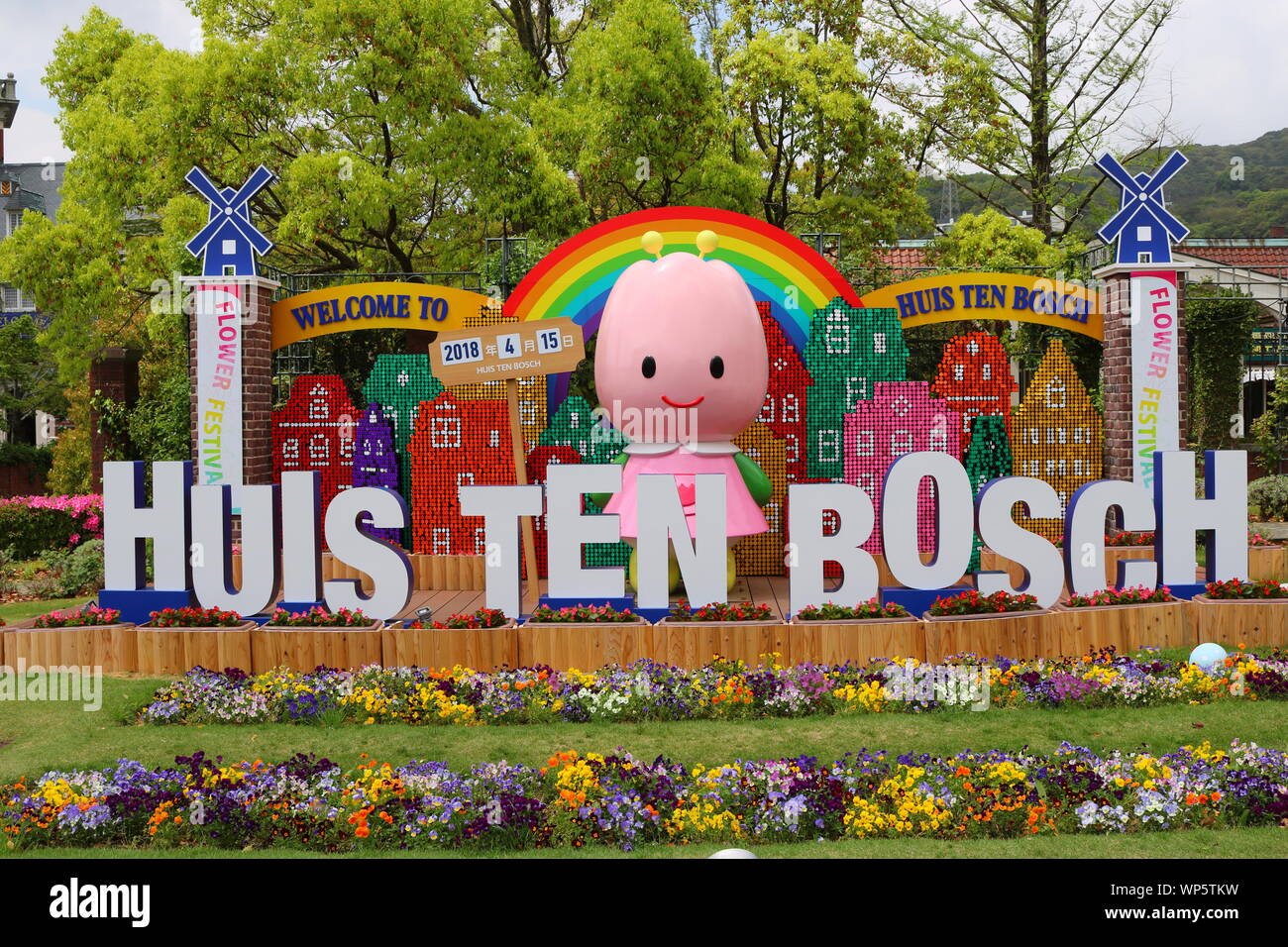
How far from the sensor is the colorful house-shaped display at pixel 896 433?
12.0 m

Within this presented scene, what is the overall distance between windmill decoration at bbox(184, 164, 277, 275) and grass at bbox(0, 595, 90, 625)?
161 inches

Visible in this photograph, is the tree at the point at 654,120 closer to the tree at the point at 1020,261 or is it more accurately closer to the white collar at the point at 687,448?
the tree at the point at 1020,261

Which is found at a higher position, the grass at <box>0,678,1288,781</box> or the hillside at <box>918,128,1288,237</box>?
the hillside at <box>918,128,1288,237</box>

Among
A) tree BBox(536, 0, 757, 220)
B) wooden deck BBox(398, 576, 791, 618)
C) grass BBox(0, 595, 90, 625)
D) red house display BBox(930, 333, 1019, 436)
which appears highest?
tree BBox(536, 0, 757, 220)

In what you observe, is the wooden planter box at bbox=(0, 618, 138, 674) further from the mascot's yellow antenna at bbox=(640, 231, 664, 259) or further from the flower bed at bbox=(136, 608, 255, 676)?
the mascot's yellow antenna at bbox=(640, 231, 664, 259)

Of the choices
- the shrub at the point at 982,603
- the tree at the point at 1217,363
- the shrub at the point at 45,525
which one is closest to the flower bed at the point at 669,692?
the shrub at the point at 982,603

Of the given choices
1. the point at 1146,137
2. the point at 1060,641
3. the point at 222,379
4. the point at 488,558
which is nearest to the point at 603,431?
the point at 488,558

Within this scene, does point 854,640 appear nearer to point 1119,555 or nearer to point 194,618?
point 1119,555

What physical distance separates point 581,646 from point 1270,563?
7.55 meters

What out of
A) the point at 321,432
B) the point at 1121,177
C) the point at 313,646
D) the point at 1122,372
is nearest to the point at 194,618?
the point at 313,646

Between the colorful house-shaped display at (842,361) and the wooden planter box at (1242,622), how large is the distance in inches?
165

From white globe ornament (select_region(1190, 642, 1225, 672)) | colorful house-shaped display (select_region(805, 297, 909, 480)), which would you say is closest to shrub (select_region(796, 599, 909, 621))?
white globe ornament (select_region(1190, 642, 1225, 672))

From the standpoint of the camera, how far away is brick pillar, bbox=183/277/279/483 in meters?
12.5

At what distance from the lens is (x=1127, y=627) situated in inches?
355
